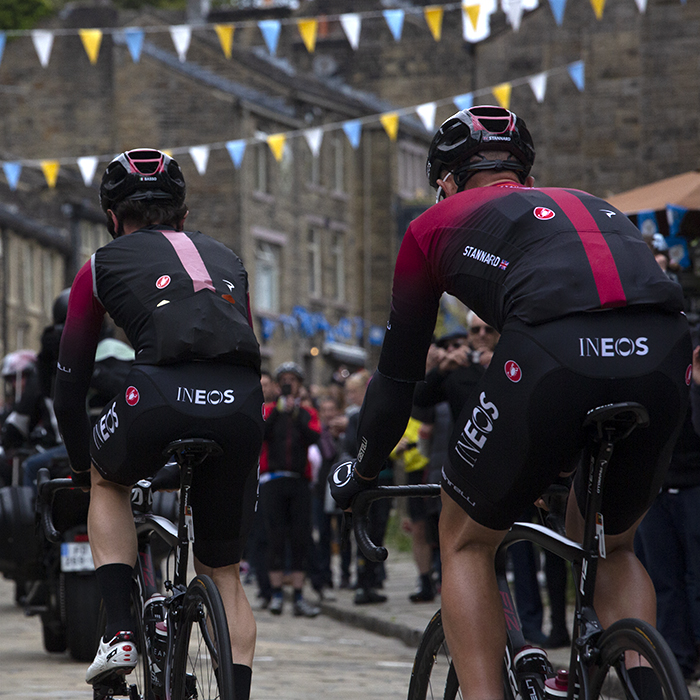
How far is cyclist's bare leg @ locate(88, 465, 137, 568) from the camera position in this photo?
16.4ft

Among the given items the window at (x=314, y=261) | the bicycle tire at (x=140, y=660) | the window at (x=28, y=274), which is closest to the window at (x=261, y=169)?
the window at (x=314, y=261)

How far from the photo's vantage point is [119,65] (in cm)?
4603

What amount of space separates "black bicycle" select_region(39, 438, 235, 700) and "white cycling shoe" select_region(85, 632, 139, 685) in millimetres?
97

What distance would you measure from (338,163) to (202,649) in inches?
1854

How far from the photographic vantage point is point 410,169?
174 feet

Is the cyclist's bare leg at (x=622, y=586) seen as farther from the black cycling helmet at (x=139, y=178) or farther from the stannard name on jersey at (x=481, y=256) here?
the black cycling helmet at (x=139, y=178)

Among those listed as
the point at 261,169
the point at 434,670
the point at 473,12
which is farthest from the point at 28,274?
the point at 434,670

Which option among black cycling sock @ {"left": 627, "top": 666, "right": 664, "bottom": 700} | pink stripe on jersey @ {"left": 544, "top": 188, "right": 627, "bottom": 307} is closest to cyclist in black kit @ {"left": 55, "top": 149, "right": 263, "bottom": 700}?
pink stripe on jersey @ {"left": 544, "top": 188, "right": 627, "bottom": 307}

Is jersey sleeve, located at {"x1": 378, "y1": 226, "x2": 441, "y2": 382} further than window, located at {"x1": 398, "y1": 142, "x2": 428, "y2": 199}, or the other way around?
window, located at {"x1": 398, "y1": 142, "x2": 428, "y2": 199}

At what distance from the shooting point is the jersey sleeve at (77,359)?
16.6 ft

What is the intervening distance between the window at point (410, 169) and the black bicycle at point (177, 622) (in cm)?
4695

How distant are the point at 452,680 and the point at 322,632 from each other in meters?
7.89

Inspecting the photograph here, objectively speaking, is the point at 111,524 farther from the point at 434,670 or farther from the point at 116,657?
the point at 434,670

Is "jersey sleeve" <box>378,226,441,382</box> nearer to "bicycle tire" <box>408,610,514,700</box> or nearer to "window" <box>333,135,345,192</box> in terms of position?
"bicycle tire" <box>408,610,514,700</box>
